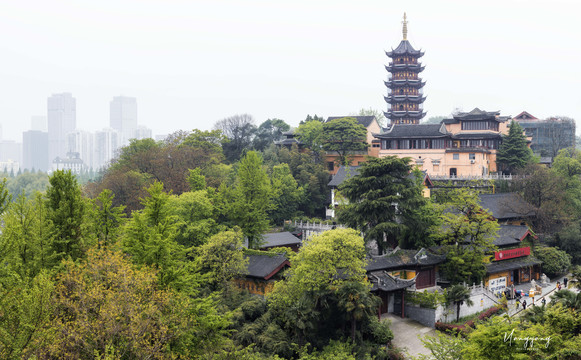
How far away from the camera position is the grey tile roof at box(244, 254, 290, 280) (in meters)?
29.0

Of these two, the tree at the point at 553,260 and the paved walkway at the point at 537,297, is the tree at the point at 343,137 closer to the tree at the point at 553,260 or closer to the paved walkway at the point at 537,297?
the tree at the point at 553,260

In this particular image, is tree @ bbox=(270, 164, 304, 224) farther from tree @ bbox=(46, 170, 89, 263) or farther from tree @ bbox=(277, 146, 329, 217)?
tree @ bbox=(46, 170, 89, 263)

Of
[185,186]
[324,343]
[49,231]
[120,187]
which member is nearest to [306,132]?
[185,186]

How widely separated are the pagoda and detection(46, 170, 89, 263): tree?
52222 millimetres

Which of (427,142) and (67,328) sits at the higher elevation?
(427,142)

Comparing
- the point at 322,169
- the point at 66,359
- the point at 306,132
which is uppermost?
the point at 306,132

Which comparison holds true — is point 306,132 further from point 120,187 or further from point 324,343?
point 324,343

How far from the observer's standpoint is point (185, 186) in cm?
4328

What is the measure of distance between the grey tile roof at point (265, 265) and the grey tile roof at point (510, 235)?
15547 mm

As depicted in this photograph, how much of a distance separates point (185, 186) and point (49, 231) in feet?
73.8

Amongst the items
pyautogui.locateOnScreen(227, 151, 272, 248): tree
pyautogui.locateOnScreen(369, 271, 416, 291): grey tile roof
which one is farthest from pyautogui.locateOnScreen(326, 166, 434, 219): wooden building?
pyautogui.locateOnScreen(369, 271, 416, 291): grey tile roof

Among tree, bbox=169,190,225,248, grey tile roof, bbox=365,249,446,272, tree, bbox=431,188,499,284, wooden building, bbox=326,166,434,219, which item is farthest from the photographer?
wooden building, bbox=326,166,434,219

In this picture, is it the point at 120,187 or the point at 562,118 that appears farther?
the point at 562,118

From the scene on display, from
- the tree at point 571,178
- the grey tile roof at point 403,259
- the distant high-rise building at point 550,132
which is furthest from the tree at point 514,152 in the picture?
the grey tile roof at point 403,259
